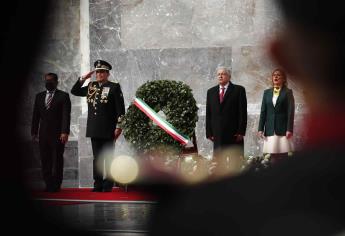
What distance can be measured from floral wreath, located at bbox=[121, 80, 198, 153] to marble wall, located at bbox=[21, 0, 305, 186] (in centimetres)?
167

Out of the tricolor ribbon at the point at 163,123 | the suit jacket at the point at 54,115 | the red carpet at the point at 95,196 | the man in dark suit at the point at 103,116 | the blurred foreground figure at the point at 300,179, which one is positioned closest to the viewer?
the blurred foreground figure at the point at 300,179

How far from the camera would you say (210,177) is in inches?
377

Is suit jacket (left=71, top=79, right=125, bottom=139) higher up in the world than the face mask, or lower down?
lower down

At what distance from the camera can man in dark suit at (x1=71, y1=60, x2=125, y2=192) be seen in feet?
32.0

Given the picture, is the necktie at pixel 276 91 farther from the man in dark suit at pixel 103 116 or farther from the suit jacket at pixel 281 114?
the man in dark suit at pixel 103 116

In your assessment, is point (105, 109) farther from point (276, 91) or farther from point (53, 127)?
point (276, 91)

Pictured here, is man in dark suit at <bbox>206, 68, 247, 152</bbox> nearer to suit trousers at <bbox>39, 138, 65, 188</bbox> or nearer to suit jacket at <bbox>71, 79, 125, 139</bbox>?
suit jacket at <bbox>71, 79, 125, 139</bbox>

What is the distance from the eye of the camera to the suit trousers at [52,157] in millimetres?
10203

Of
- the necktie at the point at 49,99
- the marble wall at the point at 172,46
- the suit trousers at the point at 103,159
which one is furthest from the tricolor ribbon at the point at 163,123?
the marble wall at the point at 172,46

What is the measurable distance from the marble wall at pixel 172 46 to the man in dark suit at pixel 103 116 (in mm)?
1650

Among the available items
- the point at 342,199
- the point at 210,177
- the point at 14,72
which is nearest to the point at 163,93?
the point at 210,177

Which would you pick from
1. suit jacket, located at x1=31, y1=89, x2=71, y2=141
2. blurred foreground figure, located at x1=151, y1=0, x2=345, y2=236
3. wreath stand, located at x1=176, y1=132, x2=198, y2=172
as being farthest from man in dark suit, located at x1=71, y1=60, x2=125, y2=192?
blurred foreground figure, located at x1=151, y1=0, x2=345, y2=236

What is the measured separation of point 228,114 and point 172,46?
2.68 metres

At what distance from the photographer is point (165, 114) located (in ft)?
31.6
